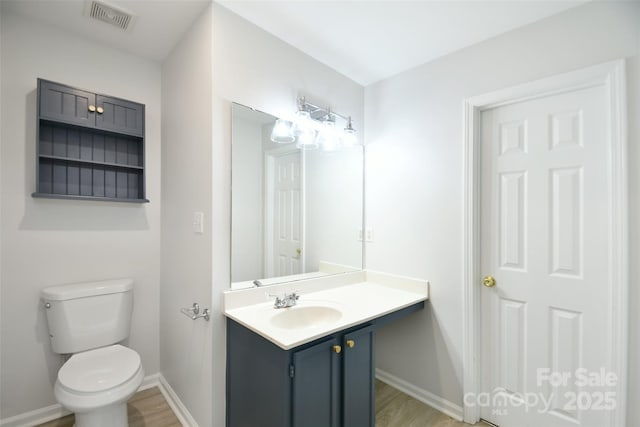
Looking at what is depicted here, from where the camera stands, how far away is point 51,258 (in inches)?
73.0

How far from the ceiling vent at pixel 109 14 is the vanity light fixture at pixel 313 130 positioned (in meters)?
1.06

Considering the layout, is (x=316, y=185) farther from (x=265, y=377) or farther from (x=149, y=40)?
(x=149, y=40)

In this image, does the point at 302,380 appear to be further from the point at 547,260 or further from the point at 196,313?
the point at 547,260

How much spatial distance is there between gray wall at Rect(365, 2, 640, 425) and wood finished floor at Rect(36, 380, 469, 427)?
124mm

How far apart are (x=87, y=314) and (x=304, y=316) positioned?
4.45 feet

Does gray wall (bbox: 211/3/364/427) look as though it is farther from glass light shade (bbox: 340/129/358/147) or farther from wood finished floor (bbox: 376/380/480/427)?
wood finished floor (bbox: 376/380/480/427)

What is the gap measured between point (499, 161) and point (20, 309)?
305 centimetres

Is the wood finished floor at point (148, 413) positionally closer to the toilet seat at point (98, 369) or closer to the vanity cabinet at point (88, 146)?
the toilet seat at point (98, 369)

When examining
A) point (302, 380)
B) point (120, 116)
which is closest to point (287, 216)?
point (302, 380)

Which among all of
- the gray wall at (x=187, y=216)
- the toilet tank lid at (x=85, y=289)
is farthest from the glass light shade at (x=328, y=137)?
the toilet tank lid at (x=85, y=289)

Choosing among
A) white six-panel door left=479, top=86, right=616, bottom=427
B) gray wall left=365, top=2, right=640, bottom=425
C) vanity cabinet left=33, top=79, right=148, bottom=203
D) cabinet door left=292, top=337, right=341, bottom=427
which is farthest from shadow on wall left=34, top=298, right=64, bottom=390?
white six-panel door left=479, top=86, right=616, bottom=427

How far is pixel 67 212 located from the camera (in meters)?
1.91

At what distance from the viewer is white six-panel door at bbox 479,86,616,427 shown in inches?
Result: 58.3

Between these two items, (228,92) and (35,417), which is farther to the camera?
(35,417)
